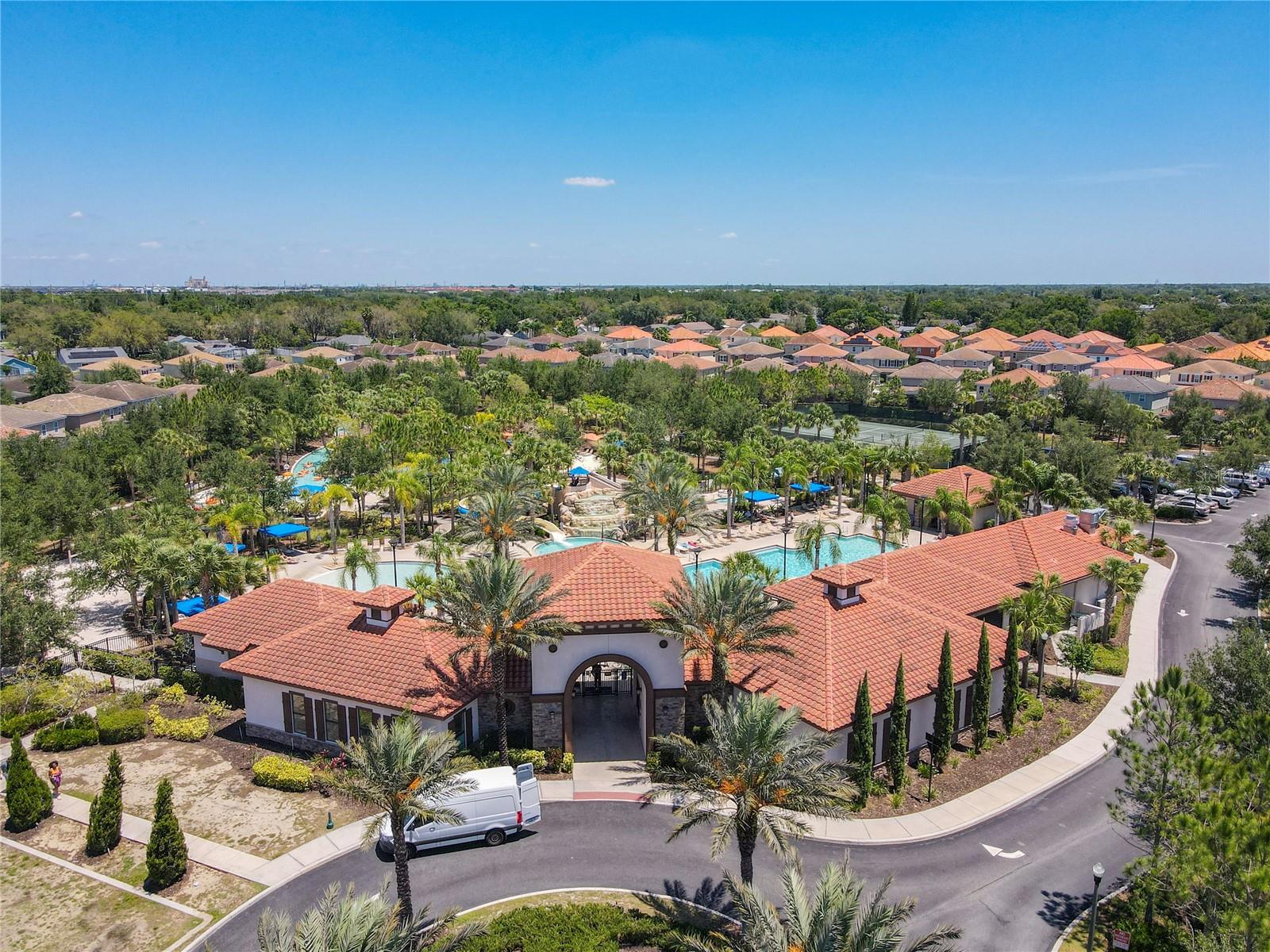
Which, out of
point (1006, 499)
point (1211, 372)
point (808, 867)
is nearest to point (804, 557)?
point (1006, 499)

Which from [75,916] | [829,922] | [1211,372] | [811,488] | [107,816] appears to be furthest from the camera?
[1211,372]

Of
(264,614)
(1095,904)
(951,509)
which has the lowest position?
(1095,904)

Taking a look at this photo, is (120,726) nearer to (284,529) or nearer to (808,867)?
(284,529)

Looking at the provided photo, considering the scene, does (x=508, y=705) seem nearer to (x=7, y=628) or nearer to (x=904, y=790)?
(x=904, y=790)

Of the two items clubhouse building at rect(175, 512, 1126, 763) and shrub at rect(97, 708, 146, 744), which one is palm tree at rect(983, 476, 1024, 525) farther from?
shrub at rect(97, 708, 146, 744)

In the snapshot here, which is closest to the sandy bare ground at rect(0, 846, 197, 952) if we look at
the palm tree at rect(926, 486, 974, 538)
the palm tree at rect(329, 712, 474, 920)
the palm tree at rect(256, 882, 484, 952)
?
the palm tree at rect(329, 712, 474, 920)
